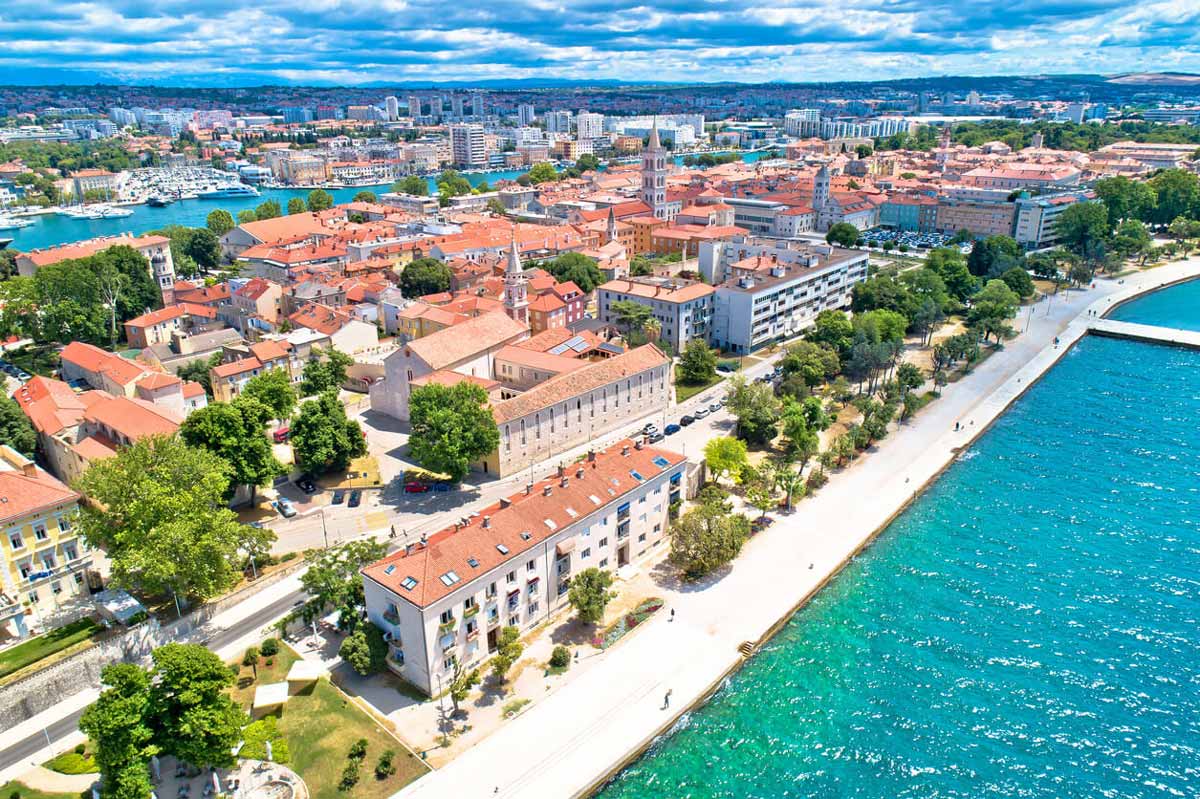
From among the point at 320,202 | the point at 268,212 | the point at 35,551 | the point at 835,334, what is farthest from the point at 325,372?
the point at 320,202

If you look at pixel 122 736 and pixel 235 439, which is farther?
pixel 235 439

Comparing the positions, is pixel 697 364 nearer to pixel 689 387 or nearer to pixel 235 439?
pixel 689 387

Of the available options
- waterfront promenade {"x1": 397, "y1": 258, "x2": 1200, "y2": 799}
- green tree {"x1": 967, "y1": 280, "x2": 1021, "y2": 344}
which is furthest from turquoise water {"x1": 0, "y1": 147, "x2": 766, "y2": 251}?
waterfront promenade {"x1": 397, "y1": 258, "x2": 1200, "y2": 799}

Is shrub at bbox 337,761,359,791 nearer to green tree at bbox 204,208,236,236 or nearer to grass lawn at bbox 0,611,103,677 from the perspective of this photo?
grass lawn at bbox 0,611,103,677

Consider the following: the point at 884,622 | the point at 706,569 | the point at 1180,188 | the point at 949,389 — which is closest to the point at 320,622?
the point at 706,569

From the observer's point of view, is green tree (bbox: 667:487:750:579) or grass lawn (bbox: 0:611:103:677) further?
green tree (bbox: 667:487:750:579)

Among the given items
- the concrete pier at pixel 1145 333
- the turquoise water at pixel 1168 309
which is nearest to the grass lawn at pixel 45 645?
the concrete pier at pixel 1145 333

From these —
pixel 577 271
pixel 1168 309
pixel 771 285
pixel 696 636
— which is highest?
pixel 771 285
